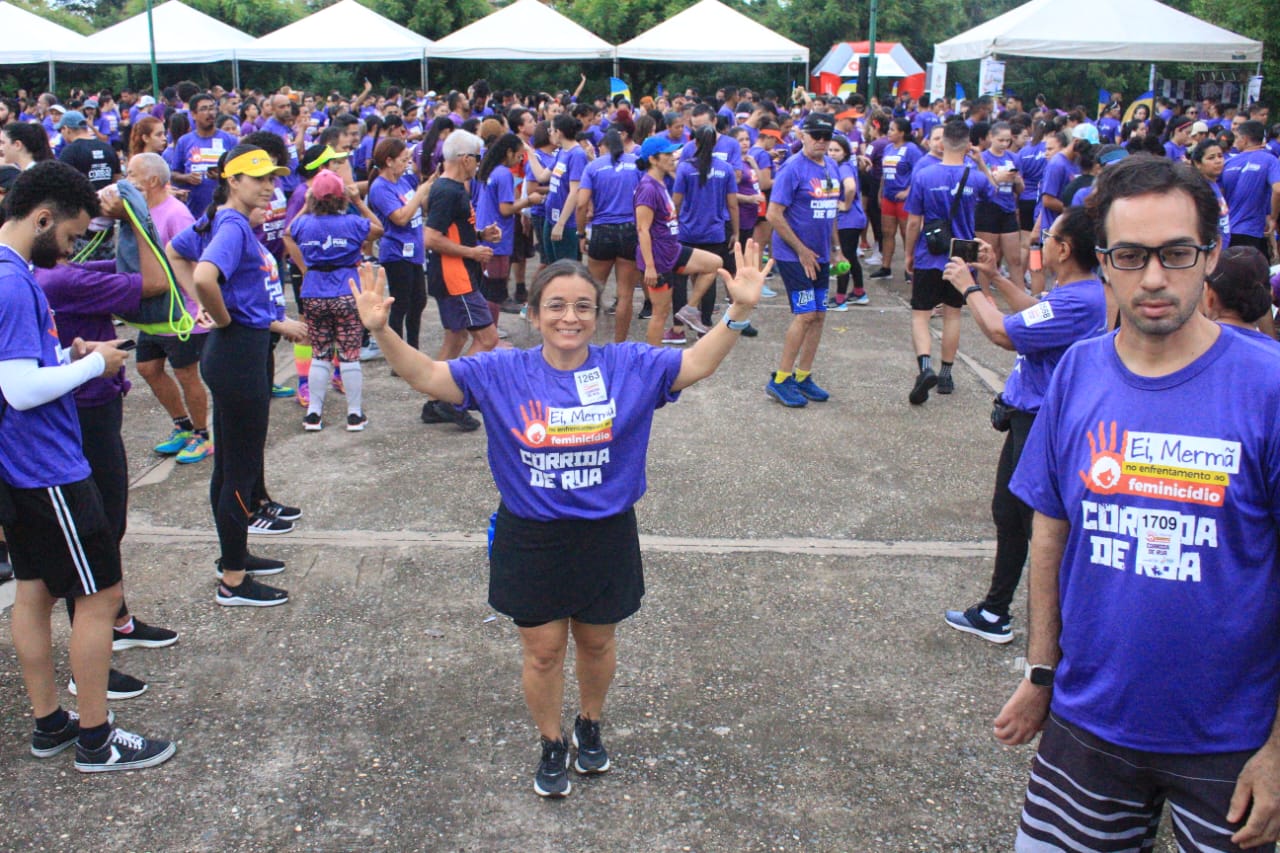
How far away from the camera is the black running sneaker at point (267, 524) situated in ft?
17.9

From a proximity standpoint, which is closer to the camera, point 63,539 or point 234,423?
point 63,539

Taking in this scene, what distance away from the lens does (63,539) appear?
3469mm

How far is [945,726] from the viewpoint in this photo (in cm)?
385

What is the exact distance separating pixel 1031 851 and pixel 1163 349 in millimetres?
1107

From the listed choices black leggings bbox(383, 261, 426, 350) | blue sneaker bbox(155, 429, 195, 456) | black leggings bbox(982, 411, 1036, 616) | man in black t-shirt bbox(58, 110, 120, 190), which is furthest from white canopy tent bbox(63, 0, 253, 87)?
black leggings bbox(982, 411, 1036, 616)

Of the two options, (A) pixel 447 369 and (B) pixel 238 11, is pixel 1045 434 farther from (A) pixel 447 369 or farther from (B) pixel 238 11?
(B) pixel 238 11

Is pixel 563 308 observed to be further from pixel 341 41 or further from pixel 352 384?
pixel 341 41

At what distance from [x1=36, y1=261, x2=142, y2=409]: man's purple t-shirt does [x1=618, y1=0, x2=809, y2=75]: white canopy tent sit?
19.5 meters

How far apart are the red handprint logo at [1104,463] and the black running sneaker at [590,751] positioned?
6.43 feet

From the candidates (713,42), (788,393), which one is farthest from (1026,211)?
(713,42)

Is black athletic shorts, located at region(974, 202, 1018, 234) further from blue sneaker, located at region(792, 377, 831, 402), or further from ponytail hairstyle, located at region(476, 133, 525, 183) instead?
ponytail hairstyle, located at region(476, 133, 525, 183)

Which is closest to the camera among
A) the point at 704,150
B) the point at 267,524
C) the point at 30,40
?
the point at 267,524

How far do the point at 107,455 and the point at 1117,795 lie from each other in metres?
3.53

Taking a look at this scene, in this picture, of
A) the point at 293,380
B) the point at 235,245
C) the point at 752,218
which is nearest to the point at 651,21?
the point at 752,218
